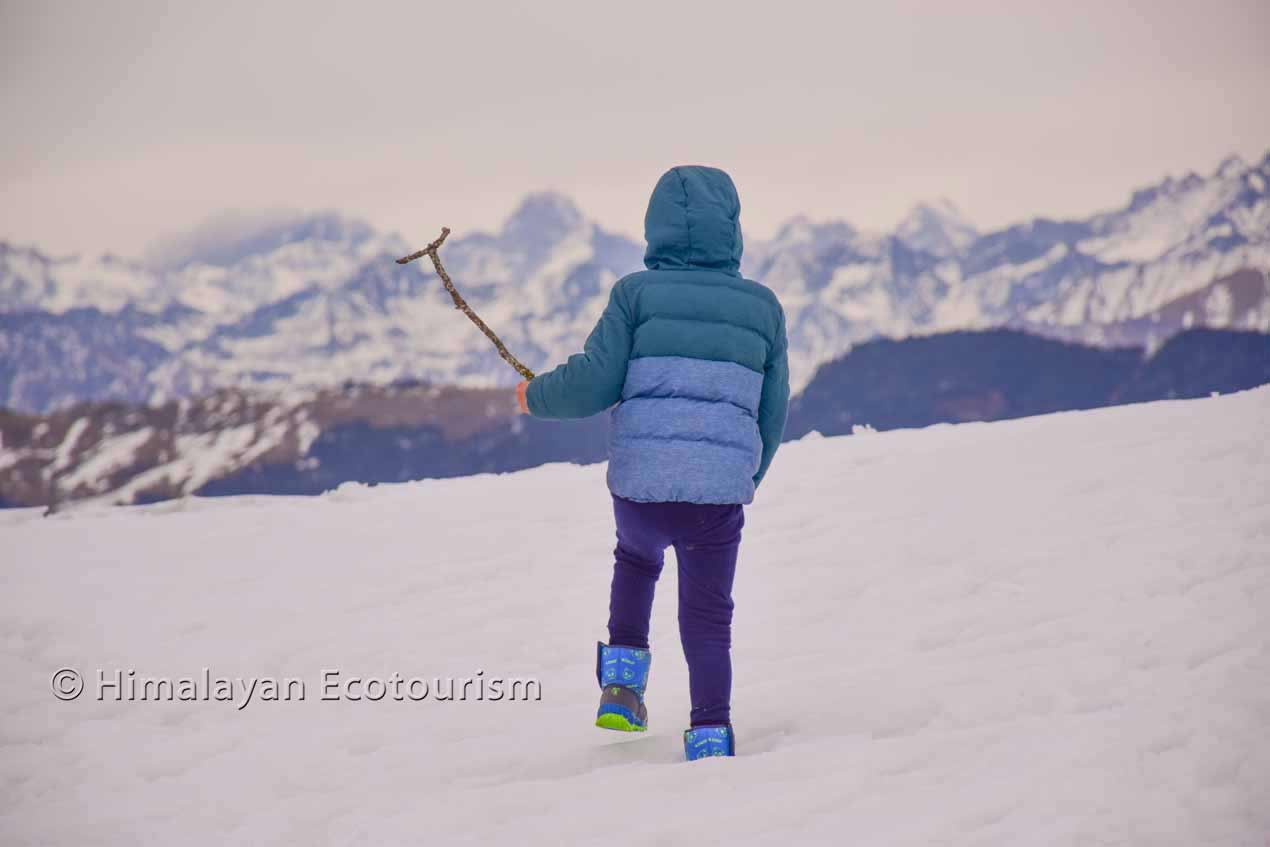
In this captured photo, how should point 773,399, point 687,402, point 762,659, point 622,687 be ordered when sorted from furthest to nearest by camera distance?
point 762,659 < point 773,399 < point 622,687 < point 687,402

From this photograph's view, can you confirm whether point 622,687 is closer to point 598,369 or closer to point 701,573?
point 701,573

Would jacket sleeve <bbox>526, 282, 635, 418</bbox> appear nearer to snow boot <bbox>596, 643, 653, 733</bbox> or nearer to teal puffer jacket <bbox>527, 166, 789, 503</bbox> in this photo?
teal puffer jacket <bbox>527, 166, 789, 503</bbox>

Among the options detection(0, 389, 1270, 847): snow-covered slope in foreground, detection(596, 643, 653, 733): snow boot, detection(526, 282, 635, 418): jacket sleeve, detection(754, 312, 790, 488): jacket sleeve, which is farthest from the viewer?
detection(754, 312, 790, 488): jacket sleeve

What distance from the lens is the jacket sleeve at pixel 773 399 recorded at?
5438 millimetres

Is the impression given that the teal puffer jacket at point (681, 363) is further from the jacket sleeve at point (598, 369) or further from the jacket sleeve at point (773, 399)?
the jacket sleeve at point (773, 399)

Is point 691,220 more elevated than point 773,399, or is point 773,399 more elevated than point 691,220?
point 691,220

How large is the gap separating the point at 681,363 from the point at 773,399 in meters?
0.63

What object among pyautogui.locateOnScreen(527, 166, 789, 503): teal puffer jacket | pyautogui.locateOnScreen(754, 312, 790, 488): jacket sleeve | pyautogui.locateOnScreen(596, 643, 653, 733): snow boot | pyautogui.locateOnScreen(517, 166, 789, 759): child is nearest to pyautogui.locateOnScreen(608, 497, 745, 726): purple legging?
pyautogui.locateOnScreen(517, 166, 789, 759): child

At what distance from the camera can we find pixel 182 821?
15.7 feet

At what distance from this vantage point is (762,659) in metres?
6.68

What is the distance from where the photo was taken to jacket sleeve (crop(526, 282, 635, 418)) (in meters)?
5.12

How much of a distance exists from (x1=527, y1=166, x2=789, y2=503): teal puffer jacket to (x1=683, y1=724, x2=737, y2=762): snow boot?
41.2 inches

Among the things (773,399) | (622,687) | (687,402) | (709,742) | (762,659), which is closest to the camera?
(709,742)

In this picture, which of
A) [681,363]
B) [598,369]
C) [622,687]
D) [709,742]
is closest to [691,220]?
[681,363]
